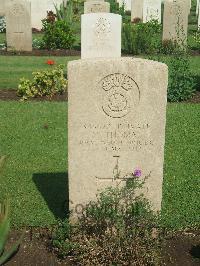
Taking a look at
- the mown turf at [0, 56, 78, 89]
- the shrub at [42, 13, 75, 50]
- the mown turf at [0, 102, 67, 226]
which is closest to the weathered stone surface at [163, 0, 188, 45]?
the shrub at [42, 13, 75, 50]

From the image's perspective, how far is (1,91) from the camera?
10.3 meters

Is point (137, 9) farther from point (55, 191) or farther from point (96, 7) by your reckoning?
point (55, 191)

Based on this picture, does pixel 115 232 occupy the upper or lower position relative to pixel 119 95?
→ lower

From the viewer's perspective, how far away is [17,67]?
501 inches

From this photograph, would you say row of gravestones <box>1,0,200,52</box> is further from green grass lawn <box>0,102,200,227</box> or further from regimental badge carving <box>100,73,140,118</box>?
regimental badge carving <box>100,73,140,118</box>

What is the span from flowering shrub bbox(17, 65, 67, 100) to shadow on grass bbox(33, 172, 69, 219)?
3.81 metres

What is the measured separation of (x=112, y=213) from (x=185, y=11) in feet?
39.9

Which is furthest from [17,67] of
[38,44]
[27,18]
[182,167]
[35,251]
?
[35,251]

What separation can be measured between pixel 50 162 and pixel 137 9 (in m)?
16.5

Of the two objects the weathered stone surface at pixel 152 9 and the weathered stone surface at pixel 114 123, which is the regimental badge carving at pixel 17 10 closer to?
the weathered stone surface at pixel 152 9

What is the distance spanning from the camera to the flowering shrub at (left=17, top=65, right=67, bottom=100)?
31.6ft

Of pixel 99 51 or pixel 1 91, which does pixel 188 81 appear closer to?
pixel 99 51

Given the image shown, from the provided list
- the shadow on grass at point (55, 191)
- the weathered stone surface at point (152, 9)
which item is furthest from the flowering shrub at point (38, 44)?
the shadow on grass at point (55, 191)

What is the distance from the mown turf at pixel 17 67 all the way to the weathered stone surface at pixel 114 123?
258 inches
